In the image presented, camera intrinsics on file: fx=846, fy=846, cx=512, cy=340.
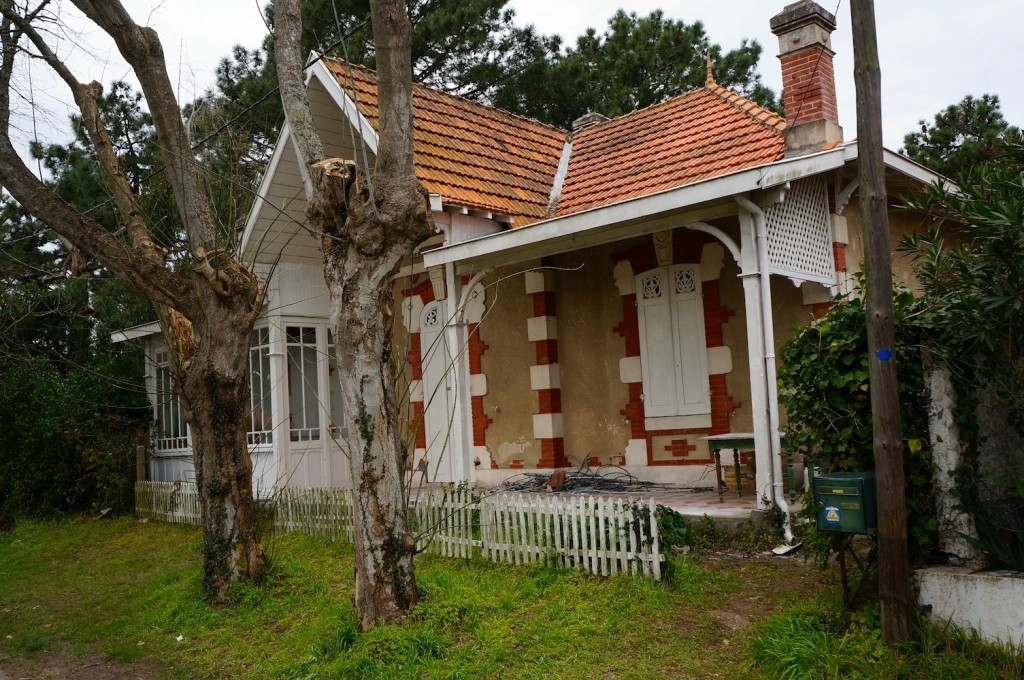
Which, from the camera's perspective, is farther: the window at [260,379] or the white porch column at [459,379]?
the window at [260,379]

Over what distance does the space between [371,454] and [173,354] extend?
3.22 meters

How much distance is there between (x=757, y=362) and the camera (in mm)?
7695

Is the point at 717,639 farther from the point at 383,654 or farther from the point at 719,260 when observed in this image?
the point at 719,260

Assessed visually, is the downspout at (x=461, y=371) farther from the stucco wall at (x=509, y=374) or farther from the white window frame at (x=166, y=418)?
the white window frame at (x=166, y=418)

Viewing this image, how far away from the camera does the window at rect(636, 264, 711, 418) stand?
10.3 m

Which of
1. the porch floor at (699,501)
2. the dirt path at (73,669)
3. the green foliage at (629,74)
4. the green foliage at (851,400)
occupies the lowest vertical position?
the dirt path at (73,669)

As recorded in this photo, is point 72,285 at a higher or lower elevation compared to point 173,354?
higher

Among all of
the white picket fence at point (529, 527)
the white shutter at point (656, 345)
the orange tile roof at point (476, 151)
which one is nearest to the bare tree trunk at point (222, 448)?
the white picket fence at point (529, 527)

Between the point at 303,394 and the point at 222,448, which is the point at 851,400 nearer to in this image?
the point at 222,448

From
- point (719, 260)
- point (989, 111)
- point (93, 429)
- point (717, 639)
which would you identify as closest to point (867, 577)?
point (717, 639)

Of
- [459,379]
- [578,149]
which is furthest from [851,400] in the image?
[578,149]

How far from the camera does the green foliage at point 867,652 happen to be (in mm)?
4500

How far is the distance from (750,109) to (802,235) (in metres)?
3.24

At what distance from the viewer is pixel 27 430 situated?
15.2 meters
